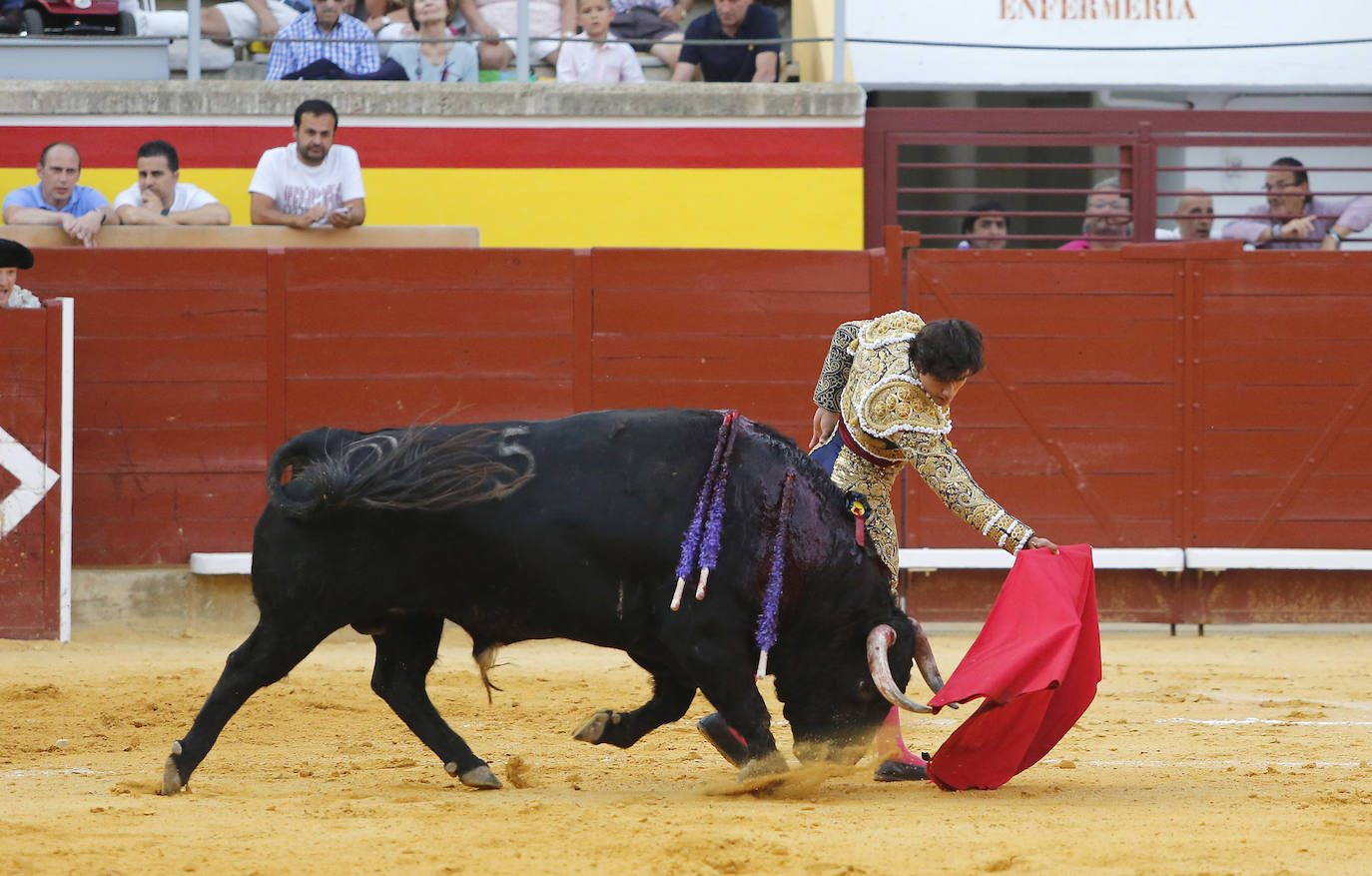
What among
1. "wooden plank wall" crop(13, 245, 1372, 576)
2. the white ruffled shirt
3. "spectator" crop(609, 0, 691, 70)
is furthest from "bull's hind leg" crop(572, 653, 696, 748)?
"spectator" crop(609, 0, 691, 70)

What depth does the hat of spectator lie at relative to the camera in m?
6.89

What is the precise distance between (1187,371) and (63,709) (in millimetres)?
4899

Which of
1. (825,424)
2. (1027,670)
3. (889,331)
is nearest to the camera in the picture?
(1027,670)

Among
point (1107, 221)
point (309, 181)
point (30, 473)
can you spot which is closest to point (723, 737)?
point (30, 473)

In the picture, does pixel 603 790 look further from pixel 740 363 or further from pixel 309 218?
pixel 309 218

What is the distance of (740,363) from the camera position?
766cm

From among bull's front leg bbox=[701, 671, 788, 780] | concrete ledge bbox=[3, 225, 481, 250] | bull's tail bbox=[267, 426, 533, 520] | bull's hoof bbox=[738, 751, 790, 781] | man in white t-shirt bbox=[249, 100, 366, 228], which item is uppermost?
man in white t-shirt bbox=[249, 100, 366, 228]

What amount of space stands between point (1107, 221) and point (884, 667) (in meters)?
5.16

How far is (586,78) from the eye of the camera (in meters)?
8.72

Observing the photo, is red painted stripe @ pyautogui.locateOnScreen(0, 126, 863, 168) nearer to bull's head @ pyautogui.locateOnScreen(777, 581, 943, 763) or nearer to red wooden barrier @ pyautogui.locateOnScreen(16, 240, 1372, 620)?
red wooden barrier @ pyautogui.locateOnScreen(16, 240, 1372, 620)

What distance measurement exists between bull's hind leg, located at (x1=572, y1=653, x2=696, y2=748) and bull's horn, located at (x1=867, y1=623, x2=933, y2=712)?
1.59 ft

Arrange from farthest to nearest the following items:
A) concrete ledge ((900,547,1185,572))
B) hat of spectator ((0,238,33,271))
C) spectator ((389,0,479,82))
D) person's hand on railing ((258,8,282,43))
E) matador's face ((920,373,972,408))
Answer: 1. person's hand on railing ((258,8,282,43))
2. spectator ((389,0,479,82))
3. concrete ledge ((900,547,1185,572))
4. hat of spectator ((0,238,33,271))
5. matador's face ((920,373,972,408))

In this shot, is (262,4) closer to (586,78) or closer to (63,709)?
(586,78)

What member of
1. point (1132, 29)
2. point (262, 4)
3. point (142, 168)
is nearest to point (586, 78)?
point (262, 4)
